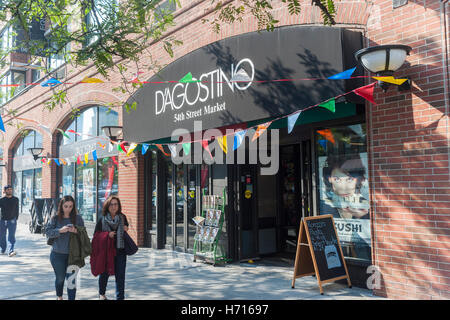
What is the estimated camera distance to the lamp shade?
15.5ft

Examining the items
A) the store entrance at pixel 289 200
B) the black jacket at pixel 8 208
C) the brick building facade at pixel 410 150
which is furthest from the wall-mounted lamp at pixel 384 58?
the black jacket at pixel 8 208

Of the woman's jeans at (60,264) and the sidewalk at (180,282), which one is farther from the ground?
the woman's jeans at (60,264)

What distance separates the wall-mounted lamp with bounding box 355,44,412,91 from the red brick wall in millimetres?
436

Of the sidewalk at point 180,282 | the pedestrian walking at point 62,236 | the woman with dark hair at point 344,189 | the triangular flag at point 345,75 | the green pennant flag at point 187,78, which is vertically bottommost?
the sidewalk at point 180,282

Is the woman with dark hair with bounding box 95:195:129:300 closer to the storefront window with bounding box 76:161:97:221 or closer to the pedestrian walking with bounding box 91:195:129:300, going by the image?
the pedestrian walking with bounding box 91:195:129:300

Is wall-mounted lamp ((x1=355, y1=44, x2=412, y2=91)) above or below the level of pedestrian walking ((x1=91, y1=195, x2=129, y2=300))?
above

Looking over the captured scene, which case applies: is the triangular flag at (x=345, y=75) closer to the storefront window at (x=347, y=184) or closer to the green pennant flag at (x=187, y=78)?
the storefront window at (x=347, y=184)

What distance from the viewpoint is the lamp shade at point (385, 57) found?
15.5 feet

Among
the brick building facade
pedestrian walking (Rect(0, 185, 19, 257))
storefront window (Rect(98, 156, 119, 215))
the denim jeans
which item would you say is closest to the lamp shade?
the brick building facade

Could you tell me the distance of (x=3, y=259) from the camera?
9.12 metres

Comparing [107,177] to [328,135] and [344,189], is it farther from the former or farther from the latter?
[344,189]

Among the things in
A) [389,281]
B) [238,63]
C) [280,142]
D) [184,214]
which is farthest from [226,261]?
[238,63]

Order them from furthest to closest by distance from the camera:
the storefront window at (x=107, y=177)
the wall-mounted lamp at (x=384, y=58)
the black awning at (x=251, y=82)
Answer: the storefront window at (x=107, y=177) → the black awning at (x=251, y=82) → the wall-mounted lamp at (x=384, y=58)

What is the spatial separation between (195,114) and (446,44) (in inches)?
185
